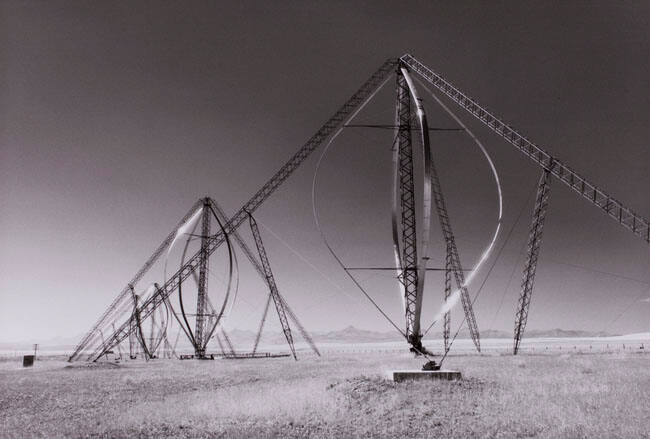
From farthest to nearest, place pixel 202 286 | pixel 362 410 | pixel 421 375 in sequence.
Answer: pixel 202 286 < pixel 421 375 < pixel 362 410

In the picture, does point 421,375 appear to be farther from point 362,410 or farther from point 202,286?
point 202,286

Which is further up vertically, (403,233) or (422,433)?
(403,233)

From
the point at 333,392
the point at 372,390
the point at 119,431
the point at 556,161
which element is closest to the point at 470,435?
the point at 372,390

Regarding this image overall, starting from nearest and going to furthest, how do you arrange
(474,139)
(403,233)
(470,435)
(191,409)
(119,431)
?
(470,435) < (119,431) < (191,409) < (474,139) < (403,233)

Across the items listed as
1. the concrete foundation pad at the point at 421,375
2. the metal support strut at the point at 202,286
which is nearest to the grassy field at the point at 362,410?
the concrete foundation pad at the point at 421,375

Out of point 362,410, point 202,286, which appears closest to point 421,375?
point 362,410

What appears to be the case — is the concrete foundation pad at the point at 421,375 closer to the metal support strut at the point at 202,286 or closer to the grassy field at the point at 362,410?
the grassy field at the point at 362,410

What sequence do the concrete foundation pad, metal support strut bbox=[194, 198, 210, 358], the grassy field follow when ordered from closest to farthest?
the grassy field < the concrete foundation pad < metal support strut bbox=[194, 198, 210, 358]

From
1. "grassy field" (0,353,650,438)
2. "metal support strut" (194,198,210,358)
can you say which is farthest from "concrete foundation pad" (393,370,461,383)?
"metal support strut" (194,198,210,358)

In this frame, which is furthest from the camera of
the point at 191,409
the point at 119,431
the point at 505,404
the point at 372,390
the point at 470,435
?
the point at 372,390

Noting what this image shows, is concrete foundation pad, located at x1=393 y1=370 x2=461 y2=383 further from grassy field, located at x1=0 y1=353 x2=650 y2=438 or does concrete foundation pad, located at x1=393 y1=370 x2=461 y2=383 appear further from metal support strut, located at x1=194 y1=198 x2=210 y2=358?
metal support strut, located at x1=194 y1=198 x2=210 y2=358

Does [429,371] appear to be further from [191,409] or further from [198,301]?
[198,301]

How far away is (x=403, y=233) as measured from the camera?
29.8 metres

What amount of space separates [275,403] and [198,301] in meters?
40.4
